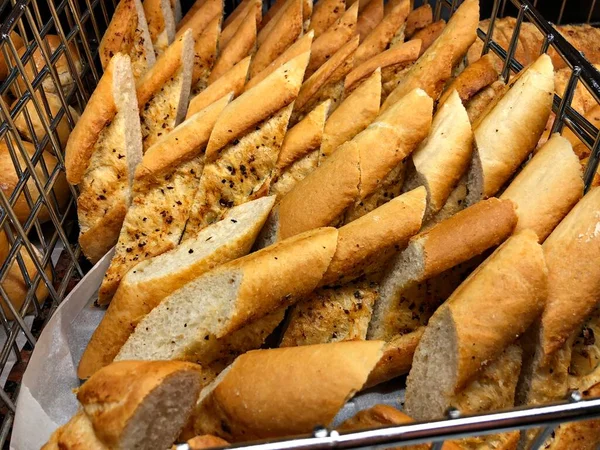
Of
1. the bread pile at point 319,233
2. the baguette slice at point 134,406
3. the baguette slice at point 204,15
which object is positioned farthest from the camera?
the baguette slice at point 204,15

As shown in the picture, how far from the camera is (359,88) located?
1.60m

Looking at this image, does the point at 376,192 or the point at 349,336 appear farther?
the point at 376,192

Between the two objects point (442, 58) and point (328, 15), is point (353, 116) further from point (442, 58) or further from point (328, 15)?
point (328, 15)

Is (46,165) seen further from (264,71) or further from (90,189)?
(264,71)

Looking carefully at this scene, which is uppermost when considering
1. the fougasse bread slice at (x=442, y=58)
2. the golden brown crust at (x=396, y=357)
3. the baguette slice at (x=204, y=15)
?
the baguette slice at (x=204, y=15)

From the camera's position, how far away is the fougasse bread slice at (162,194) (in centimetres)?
153

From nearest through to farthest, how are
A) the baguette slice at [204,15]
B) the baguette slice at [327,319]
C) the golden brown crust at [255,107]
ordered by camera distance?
A: the baguette slice at [327,319] < the golden brown crust at [255,107] < the baguette slice at [204,15]

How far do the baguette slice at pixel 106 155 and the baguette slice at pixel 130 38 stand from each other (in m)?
0.15

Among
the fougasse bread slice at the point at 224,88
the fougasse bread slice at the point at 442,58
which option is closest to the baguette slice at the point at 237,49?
the fougasse bread slice at the point at 224,88

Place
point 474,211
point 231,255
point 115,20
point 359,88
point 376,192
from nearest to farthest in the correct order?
point 474,211
point 231,255
point 376,192
point 359,88
point 115,20

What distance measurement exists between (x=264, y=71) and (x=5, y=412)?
110cm

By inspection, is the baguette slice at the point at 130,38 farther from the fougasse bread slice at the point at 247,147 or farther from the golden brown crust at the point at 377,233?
the golden brown crust at the point at 377,233

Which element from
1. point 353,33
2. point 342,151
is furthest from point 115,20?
point 342,151

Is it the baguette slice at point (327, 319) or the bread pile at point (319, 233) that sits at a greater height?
the bread pile at point (319, 233)
